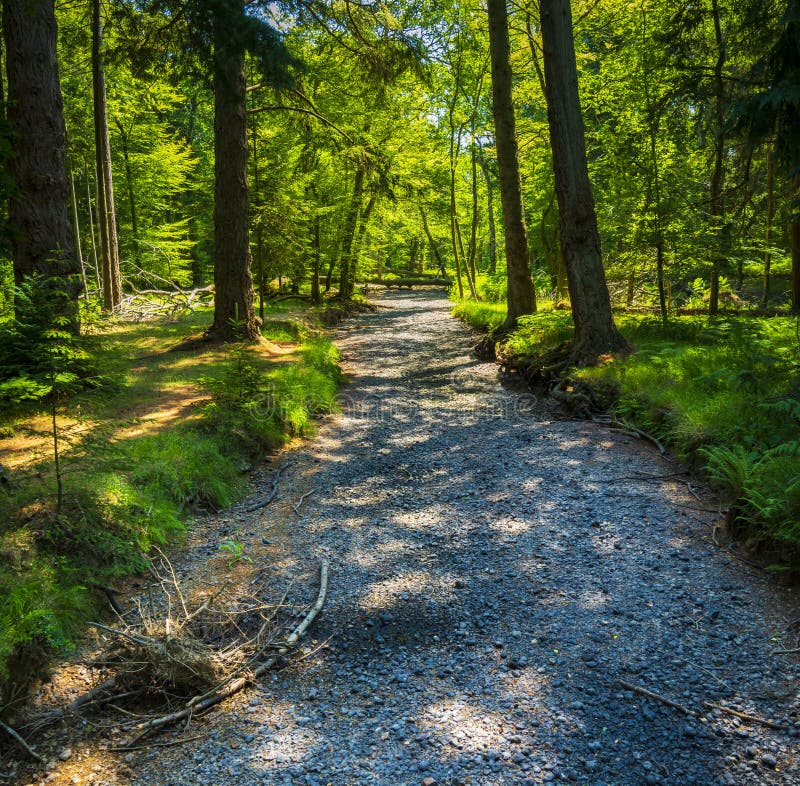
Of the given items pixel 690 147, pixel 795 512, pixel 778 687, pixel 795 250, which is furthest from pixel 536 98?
pixel 778 687

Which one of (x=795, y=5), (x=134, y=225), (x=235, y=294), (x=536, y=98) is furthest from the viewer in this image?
(x=134, y=225)

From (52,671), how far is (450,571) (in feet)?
8.24

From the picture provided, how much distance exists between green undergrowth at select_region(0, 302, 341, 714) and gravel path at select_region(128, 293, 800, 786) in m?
0.75

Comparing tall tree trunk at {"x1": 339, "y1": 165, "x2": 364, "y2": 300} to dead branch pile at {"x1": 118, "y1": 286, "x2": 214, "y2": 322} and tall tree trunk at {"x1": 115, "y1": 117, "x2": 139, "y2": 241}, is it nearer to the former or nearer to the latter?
dead branch pile at {"x1": 118, "y1": 286, "x2": 214, "y2": 322}

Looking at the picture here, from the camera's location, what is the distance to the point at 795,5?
5.97 meters

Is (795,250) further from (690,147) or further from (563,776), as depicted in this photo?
(563,776)

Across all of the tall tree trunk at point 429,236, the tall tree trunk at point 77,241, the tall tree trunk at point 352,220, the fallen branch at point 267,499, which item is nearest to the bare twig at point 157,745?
the fallen branch at point 267,499

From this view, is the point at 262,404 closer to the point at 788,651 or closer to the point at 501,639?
the point at 501,639

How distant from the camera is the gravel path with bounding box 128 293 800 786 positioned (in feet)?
8.20

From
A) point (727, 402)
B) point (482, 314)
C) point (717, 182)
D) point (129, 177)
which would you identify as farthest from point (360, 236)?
point (727, 402)

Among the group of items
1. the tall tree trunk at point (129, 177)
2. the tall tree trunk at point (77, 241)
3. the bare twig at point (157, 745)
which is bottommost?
the bare twig at point (157, 745)

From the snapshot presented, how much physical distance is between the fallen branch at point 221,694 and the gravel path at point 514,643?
4.0 inches

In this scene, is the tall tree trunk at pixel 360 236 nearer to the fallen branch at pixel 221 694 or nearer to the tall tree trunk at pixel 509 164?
the tall tree trunk at pixel 509 164

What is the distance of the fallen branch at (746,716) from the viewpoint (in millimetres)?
2541
